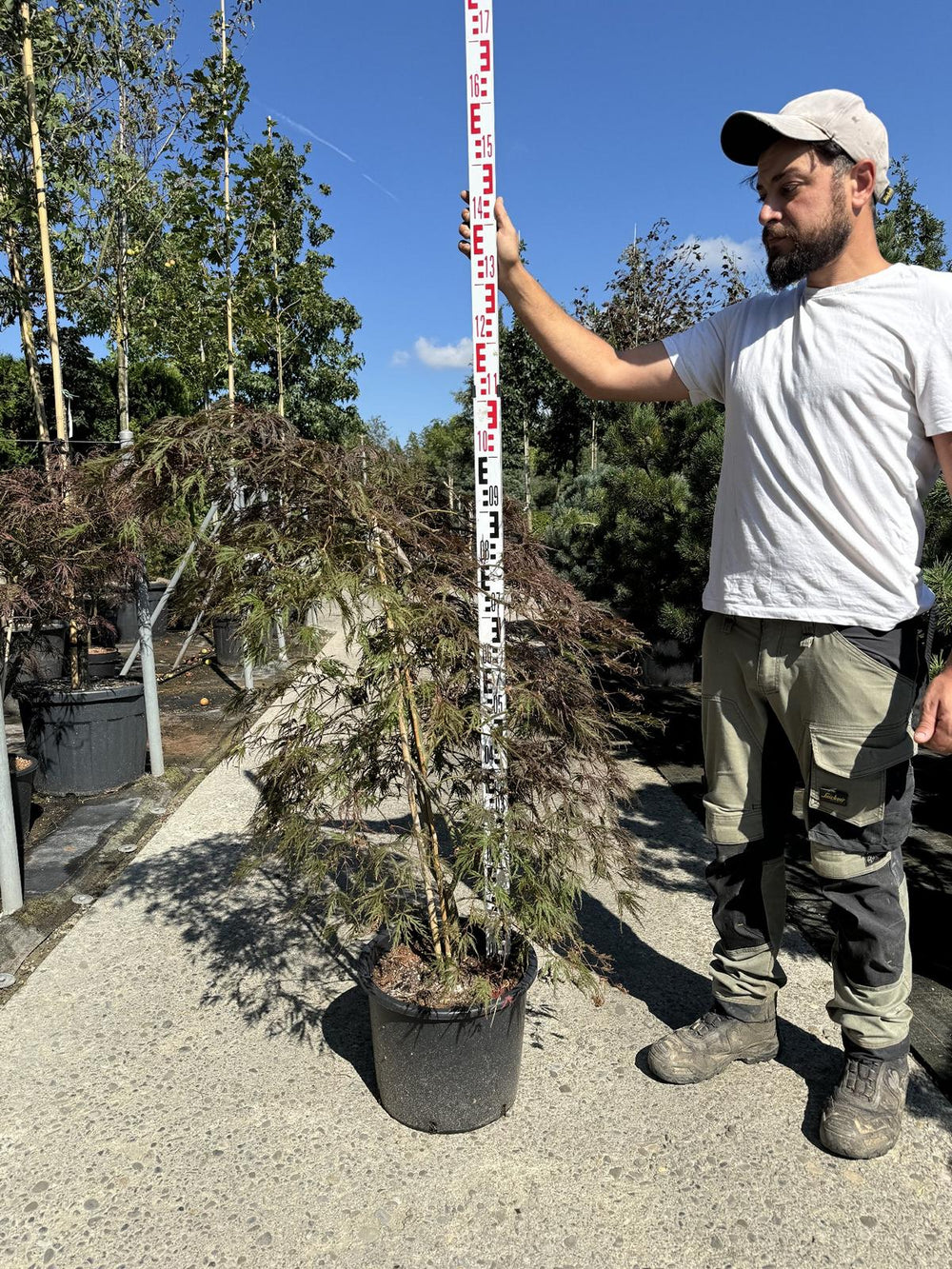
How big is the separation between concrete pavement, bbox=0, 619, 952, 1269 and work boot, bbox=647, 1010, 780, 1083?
0.15ft

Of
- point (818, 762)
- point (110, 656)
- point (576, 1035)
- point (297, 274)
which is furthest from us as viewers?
point (297, 274)

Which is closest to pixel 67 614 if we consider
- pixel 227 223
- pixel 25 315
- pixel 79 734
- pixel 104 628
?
pixel 79 734

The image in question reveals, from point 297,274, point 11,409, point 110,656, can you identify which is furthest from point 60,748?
point 11,409

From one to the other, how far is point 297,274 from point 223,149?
2846 millimetres

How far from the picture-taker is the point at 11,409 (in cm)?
2067

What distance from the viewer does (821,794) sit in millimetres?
2092

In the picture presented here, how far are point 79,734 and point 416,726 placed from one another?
355cm

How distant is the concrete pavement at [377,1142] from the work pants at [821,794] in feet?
1.10

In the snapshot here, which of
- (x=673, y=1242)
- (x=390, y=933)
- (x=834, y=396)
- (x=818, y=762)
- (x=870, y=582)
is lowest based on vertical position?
(x=673, y=1242)

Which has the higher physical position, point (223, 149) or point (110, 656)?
point (223, 149)

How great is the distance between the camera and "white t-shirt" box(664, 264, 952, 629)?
189 cm

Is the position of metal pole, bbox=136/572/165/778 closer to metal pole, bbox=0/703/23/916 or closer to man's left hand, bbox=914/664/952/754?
metal pole, bbox=0/703/23/916

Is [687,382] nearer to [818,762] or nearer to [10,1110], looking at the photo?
[818,762]

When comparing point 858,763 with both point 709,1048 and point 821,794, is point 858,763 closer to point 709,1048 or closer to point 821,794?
point 821,794
